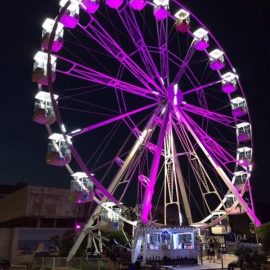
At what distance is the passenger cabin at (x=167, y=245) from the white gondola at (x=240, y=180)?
5092 mm

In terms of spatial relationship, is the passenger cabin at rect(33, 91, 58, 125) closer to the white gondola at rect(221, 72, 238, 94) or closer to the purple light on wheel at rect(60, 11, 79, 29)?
the purple light on wheel at rect(60, 11, 79, 29)

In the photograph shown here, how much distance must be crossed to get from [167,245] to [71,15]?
14553 millimetres

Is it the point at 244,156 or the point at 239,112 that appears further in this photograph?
the point at 239,112

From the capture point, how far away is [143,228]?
77.0 feet

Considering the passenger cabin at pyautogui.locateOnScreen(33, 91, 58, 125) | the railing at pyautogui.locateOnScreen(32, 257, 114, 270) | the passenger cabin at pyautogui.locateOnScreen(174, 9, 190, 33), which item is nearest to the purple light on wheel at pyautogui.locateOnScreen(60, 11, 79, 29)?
the passenger cabin at pyautogui.locateOnScreen(33, 91, 58, 125)

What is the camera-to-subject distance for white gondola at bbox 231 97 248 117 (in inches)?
1103

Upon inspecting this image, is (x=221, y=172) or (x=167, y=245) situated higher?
(x=221, y=172)

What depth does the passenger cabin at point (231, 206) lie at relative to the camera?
90.7 ft

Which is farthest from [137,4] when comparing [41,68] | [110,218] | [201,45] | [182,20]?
[110,218]

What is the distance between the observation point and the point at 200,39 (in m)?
26.3

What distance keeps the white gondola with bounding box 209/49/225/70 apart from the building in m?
25.0

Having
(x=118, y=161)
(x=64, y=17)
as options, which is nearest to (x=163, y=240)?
(x=118, y=161)

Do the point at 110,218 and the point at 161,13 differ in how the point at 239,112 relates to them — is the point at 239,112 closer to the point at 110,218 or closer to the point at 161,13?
the point at 161,13

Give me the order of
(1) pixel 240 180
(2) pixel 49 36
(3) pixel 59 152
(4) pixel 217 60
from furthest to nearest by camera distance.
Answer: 1. (4) pixel 217 60
2. (1) pixel 240 180
3. (2) pixel 49 36
4. (3) pixel 59 152
